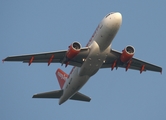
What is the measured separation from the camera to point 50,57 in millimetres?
50719

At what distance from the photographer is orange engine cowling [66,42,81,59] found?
48.3 metres

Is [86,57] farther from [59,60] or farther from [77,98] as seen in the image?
[77,98]

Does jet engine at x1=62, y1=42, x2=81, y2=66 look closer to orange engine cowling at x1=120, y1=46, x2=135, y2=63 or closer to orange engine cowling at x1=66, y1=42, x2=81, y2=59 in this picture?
orange engine cowling at x1=66, y1=42, x2=81, y2=59

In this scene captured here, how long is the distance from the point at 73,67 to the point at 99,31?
886cm

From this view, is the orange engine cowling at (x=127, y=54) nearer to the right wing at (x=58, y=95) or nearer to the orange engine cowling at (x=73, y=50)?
the orange engine cowling at (x=73, y=50)

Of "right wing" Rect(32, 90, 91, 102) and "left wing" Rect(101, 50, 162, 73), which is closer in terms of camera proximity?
"left wing" Rect(101, 50, 162, 73)

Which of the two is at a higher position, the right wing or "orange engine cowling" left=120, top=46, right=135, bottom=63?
"orange engine cowling" left=120, top=46, right=135, bottom=63

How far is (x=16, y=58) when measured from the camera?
4912 cm

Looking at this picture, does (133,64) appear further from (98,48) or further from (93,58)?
(98,48)

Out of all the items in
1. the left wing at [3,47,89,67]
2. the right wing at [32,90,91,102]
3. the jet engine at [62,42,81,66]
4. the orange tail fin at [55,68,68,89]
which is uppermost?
the jet engine at [62,42,81,66]

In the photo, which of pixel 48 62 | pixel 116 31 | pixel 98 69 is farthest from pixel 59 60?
pixel 116 31

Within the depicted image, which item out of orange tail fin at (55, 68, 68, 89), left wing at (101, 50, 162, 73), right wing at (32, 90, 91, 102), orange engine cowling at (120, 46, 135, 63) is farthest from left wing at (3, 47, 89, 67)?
orange tail fin at (55, 68, 68, 89)

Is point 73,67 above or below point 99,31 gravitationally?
below

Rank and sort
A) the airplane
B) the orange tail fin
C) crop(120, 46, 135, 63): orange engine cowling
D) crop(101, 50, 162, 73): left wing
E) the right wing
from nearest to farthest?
the airplane < crop(120, 46, 135, 63): orange engine cowling < crop(101, 50, 162, 73): left wing < the right wing < the orange tail fin
